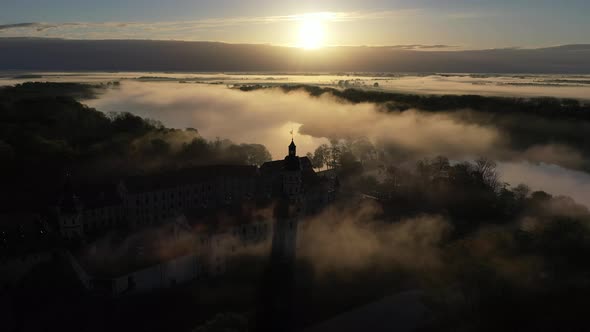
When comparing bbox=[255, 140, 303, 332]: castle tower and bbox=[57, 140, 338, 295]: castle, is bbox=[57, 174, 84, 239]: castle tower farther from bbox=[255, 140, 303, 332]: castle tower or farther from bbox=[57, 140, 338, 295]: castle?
bbox=[255, 140, 303, 332]: castle tower

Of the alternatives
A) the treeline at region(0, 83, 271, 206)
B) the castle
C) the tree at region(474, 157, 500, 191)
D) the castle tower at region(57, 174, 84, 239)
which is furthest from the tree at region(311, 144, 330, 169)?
the castle tower at region(57, 174, 84, 239)

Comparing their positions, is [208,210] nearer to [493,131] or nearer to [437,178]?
[437,178]

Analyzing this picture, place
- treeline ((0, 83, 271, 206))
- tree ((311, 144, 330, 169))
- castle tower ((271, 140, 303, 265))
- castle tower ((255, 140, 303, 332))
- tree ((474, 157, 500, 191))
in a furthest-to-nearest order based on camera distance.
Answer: tree ((311, 144, 330, 169)) → tree ((474, 157, 500, 191)) → treeline ((0, 83, 271, 206)) → castle tower ((271, 140, 303, 265)) → castle tower ((255, 140, 303, 332))

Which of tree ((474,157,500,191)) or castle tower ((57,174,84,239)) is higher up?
castle tower ((57,174,84,239))

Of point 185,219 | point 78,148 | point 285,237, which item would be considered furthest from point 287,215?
point 78,148

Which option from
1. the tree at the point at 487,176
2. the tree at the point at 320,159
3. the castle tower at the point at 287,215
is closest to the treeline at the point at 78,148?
the tree at the point at 320,159

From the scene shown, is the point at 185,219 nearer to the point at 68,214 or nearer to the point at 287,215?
the point at 287,215

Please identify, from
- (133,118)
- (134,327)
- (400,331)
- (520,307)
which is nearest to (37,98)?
(133,118)

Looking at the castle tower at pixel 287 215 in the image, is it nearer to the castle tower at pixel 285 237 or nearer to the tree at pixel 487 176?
the castle tower at pixel 285 237

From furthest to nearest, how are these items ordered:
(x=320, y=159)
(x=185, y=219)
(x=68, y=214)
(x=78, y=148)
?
(x=320, y=159), (x=78, y=148), (x=68, y=214), (x=185, y=219)
